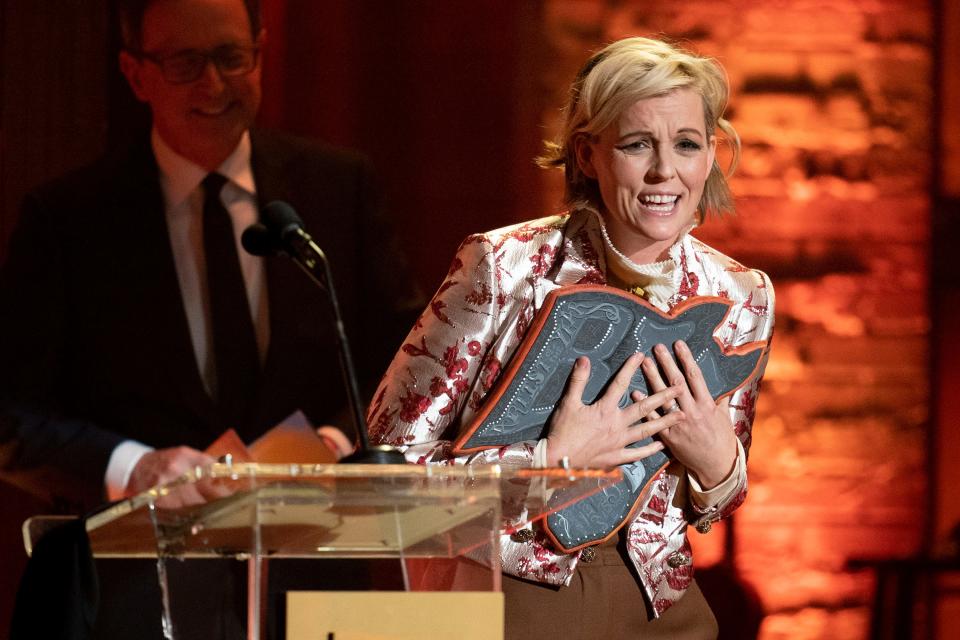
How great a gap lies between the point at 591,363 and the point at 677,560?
0.33 meters

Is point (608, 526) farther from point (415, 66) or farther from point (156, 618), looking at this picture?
point (415, 66)

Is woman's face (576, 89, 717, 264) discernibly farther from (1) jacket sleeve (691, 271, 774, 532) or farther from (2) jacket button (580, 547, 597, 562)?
(2) jacket button (580, 547, 597, 562)

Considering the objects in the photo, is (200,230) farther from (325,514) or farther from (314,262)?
(325,514)

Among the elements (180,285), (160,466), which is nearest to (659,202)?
(160,466)

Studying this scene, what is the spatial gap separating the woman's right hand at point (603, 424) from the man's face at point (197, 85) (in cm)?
143

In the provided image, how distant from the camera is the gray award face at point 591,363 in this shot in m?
2.01

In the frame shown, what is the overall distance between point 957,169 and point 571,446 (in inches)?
97.3

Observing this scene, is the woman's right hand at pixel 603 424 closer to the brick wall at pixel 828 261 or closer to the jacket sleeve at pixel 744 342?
the jacket sleeve at pixel 744 342

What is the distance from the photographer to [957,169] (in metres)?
4.08

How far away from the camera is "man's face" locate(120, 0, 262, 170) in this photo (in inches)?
126

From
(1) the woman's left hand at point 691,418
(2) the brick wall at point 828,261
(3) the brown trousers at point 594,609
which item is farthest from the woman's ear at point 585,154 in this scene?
(2) the brick wall at point 828,261

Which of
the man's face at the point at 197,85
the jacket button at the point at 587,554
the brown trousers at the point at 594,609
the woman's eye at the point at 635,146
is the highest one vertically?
the man's face at the point at 197,85

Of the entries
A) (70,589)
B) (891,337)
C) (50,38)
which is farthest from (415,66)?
(70,589)

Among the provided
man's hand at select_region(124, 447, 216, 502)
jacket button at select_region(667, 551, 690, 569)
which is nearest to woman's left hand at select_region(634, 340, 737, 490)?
jacket button at select_region(667, 551, 690, 569)
